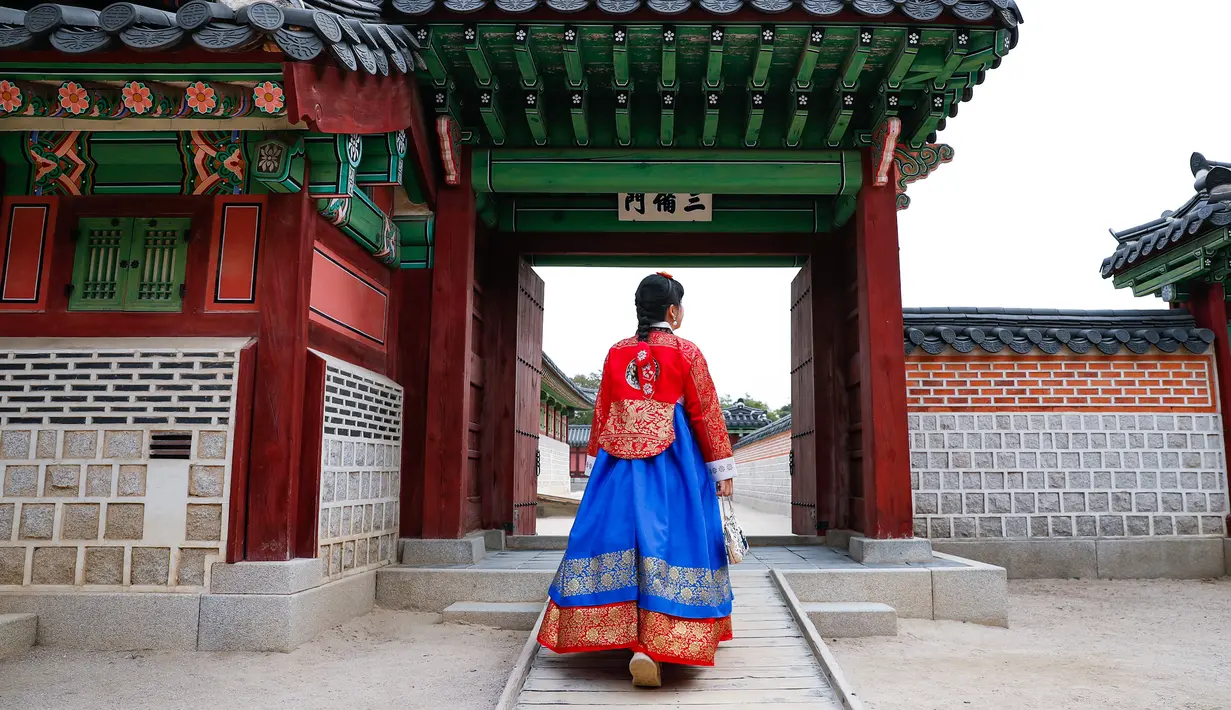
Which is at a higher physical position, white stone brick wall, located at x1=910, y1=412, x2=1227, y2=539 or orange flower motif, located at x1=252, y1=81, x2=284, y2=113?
orange flower motif, located at x1=252, y1=81, x2=284, y2=113

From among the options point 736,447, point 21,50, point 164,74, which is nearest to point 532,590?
point 164,74

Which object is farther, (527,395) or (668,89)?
(527,395)

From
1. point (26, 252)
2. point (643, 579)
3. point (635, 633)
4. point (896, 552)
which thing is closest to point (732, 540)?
point (643, 579)

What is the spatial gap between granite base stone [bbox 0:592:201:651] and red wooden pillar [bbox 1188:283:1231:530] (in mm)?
7902

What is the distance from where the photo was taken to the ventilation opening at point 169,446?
4.12 m

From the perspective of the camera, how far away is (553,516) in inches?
693

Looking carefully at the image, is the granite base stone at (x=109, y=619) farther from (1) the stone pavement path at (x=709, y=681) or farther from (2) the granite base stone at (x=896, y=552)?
(2) the granite base stone at (x=896, y=552)

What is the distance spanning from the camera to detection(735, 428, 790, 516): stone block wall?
1786 centimetres

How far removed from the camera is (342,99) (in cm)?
415

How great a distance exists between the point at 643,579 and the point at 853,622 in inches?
73.8

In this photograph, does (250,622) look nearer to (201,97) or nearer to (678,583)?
(678,583)

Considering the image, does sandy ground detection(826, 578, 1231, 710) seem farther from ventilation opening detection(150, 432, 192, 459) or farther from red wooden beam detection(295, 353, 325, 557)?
ventilation opening detection(150, 432, 192, 459)

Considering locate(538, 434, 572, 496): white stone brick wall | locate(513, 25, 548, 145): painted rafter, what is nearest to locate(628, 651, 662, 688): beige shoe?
locate(513, 25, 548, 145): painted rafter

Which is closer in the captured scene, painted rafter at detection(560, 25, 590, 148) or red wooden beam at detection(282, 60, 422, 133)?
red wooden beam at detection(282, 60, 422, 133)
